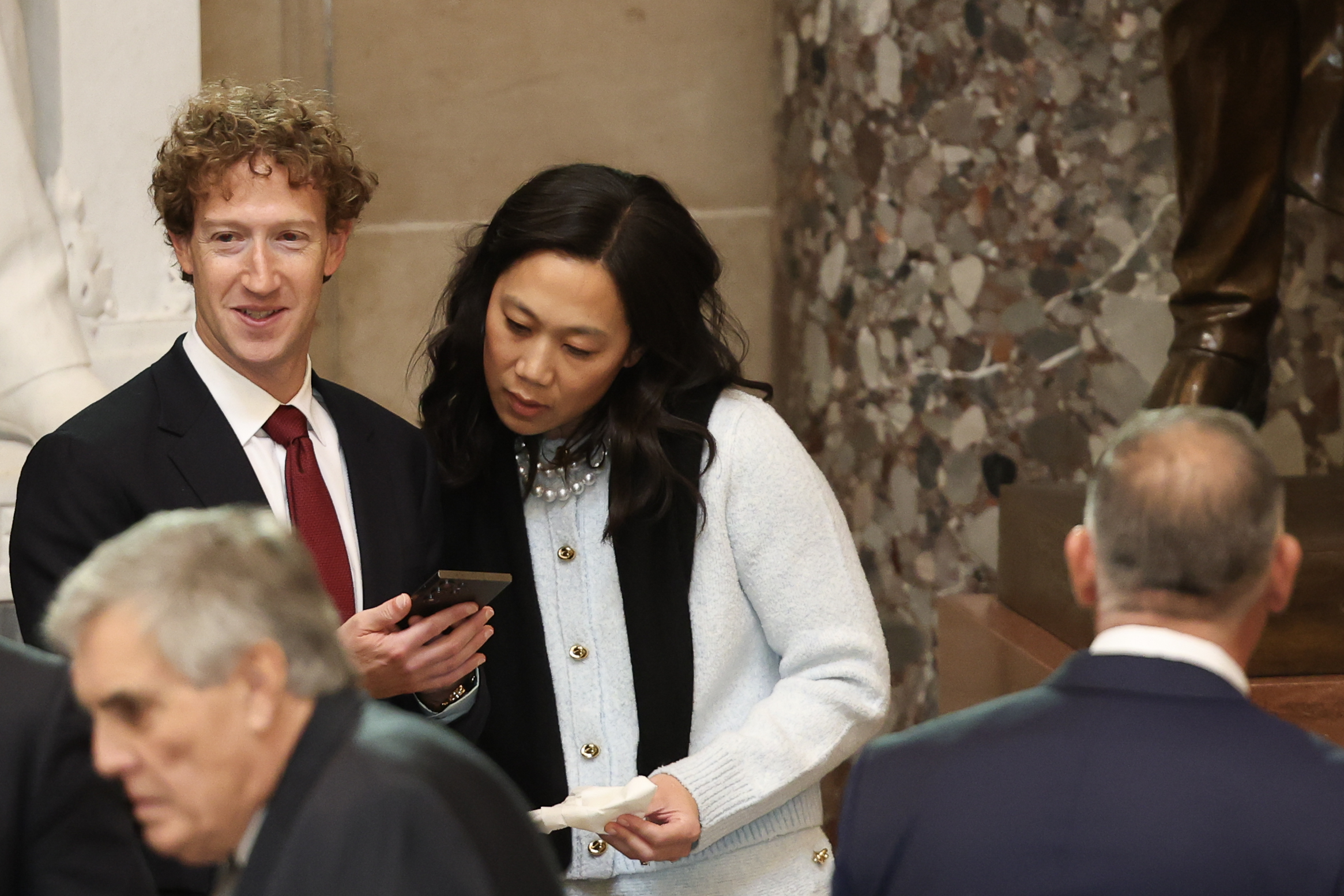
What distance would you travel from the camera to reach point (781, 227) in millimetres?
4984

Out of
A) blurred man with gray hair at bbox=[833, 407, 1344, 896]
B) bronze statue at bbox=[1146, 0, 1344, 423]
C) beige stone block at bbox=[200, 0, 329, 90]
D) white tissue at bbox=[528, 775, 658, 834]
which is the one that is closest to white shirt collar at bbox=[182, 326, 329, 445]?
white tissue at bbox=[528, 775, 658, 834]

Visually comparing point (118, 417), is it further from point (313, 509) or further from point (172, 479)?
point (313, 509)

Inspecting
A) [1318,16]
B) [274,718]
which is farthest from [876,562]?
[274,718]

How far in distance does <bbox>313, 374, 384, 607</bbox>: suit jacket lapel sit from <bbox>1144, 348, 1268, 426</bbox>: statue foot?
1693 millimetres

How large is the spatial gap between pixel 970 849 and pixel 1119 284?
2933 mm

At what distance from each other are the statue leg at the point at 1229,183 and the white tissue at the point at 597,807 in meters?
1.65

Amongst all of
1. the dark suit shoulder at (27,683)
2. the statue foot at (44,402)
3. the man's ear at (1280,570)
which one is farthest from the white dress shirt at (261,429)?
the man's ear at (1280,570)

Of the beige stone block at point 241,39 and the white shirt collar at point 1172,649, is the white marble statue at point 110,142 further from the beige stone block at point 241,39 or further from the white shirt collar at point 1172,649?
the white shirt collar at point 1172,649

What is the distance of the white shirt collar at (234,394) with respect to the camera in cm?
234

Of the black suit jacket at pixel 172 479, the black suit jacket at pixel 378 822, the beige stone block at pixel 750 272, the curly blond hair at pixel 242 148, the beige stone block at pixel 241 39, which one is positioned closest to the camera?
the black suit jacket at pixel 378 822

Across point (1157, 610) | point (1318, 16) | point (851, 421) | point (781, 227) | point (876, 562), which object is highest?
point (1318, 16)

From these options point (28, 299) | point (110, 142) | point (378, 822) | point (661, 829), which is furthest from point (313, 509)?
point (110, 142)

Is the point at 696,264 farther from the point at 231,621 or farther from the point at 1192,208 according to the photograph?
the point at 231,621

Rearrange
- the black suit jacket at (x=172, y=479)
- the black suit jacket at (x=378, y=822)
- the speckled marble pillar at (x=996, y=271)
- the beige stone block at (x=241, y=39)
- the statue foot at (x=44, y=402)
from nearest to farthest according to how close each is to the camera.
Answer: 1. the black suit jacket at (x=378, y=822)
2. the black suit jacket at (x=172, y=479)
3. the statue foot at (x=44, y=402)
4. the speckled marble pillar at (x=996, y=271)
5. the beige stone block at (x=241, y=39)
